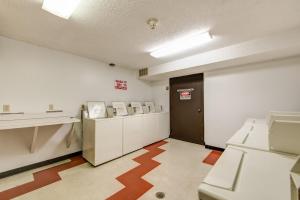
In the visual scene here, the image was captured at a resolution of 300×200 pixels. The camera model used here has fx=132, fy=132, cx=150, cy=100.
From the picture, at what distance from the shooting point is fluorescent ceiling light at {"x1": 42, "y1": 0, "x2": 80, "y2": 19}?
1.43 metres

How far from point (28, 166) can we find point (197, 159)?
320 centimetres

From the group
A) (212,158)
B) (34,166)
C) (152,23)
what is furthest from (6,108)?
(212,158)

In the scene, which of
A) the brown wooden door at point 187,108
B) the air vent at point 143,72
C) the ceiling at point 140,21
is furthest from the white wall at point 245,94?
the air vent at point 143,72

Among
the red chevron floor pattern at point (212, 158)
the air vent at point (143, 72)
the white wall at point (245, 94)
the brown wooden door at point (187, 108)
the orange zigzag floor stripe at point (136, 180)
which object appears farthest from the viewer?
the air vent at point (143, 72)

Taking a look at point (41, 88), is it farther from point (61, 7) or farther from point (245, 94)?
point (245, 94)

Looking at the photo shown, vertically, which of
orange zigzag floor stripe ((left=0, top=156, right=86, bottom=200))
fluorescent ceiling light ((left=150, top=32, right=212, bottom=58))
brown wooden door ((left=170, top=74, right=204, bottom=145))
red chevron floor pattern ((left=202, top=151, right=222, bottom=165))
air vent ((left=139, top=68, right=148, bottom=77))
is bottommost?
orange zigzag floor stripe ((left=0, top=156, right=86, bottom=200))

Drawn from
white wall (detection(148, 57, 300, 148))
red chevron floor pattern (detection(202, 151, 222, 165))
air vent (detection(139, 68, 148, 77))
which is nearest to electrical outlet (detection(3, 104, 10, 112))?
air vent (detection(139, 68, 148, 77))

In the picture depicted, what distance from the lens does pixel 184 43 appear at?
2.37m

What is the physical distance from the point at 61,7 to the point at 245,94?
3.54 metres

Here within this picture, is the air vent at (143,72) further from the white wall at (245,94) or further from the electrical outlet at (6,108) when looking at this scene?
the electrical outlet at (6,108)

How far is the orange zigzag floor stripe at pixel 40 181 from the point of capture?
1.79 meters

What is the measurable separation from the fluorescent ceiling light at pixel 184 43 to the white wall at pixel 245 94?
132 cm

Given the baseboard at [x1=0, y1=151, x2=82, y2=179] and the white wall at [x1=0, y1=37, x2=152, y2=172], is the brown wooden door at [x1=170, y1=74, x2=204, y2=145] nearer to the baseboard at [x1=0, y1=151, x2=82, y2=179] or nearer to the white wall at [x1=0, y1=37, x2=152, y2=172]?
the white wall at [x1=0, y1=37, x2=152, y2=172]

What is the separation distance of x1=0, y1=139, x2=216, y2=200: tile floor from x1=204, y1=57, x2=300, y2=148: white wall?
910 millimetres
